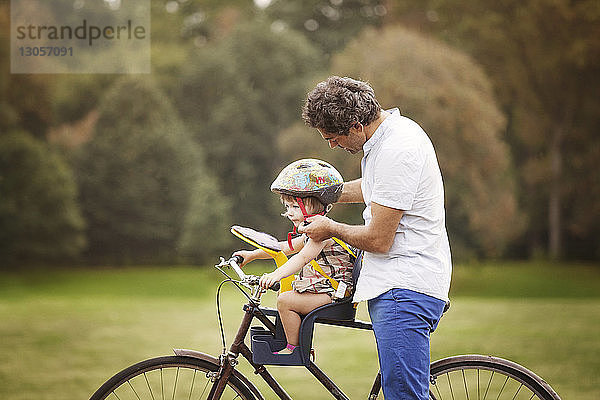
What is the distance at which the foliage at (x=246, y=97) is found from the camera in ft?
38.7

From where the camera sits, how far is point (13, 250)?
11.1 m

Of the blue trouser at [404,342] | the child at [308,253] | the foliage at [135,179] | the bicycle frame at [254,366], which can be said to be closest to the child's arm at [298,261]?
the child at [308,253]

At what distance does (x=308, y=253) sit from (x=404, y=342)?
13.6 inches

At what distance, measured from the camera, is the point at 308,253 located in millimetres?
2146

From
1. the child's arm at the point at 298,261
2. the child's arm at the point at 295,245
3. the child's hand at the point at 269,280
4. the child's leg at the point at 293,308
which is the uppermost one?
the child's arm at the point at 295,245

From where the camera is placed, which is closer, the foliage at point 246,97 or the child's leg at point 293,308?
the child's leg at point 293,308

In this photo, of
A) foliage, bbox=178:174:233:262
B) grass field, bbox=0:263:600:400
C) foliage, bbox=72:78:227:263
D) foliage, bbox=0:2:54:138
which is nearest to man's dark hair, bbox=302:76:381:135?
grass field, bbox=0:263:600:400

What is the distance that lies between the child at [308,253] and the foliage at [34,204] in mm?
9393

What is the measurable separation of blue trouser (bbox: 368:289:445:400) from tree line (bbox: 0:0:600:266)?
326 inches

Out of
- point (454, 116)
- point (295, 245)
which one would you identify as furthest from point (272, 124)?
point (295, 245)

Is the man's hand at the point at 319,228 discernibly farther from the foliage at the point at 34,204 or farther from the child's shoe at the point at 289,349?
the foliage at the point at 34,204

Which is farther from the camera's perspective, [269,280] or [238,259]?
[238,259]

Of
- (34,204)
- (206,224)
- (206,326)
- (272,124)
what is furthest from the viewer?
(272,124)

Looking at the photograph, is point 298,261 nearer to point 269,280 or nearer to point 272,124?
point 269,280
